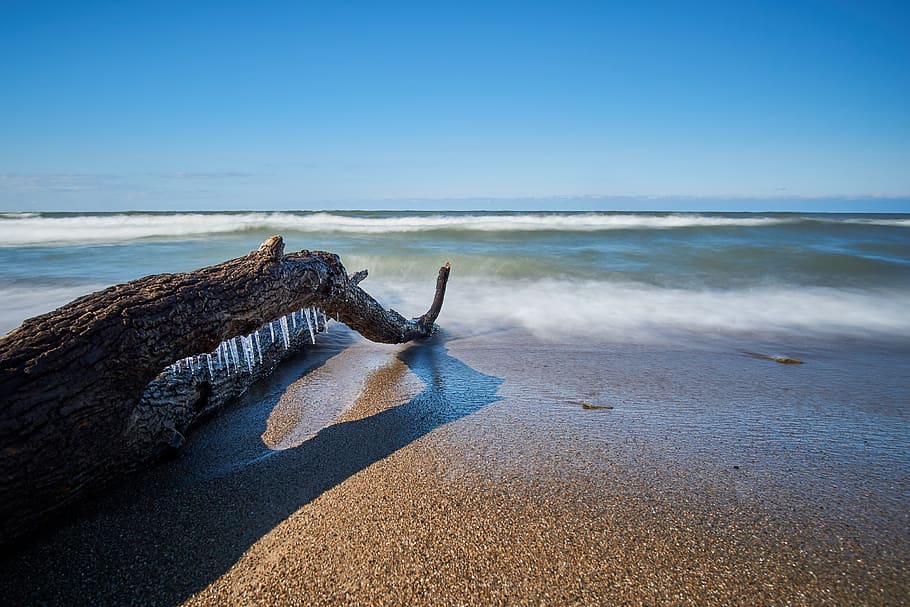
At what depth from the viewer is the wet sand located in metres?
1.49

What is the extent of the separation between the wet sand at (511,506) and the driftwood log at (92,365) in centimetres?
19

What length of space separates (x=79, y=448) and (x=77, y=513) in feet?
0.93

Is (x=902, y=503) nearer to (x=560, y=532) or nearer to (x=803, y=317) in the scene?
(x=560, y=532)

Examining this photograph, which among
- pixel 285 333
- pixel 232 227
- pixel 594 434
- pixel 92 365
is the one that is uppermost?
pixel 92 365

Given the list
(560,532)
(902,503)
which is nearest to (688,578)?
(560,532)

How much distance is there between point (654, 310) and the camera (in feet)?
20.9

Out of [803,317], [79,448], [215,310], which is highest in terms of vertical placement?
[215,310]

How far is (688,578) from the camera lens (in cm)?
151

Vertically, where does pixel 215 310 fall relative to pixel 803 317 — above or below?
above

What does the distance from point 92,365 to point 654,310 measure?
625 centimetres

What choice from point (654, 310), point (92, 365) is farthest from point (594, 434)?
point (654, 310)

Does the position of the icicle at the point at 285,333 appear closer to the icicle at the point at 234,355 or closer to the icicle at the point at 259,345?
the icicle at the point at 259,345

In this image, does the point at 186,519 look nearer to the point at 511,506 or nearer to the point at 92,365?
A: the point at 92,365

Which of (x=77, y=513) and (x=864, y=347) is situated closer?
(x=77, y=513)
